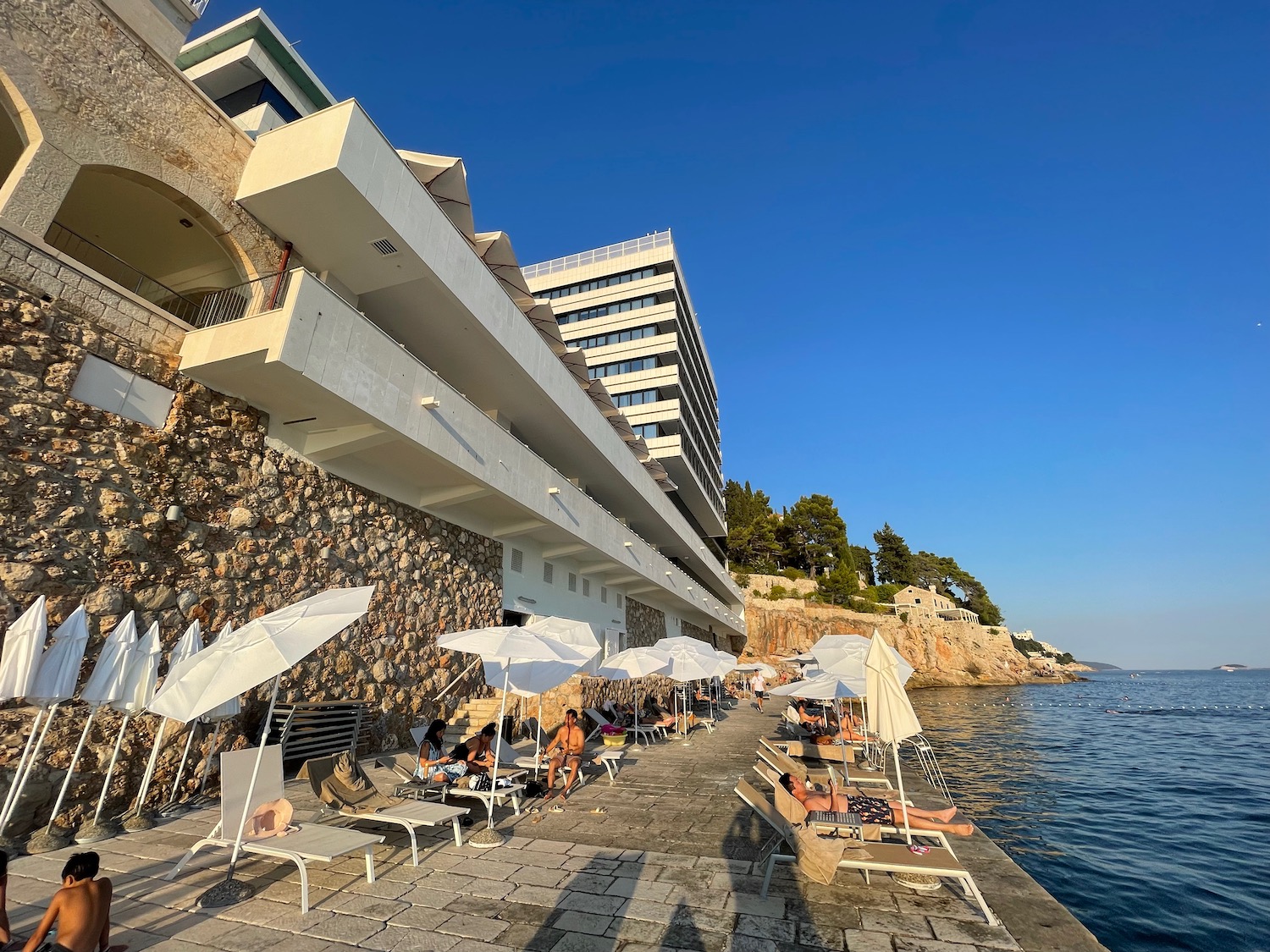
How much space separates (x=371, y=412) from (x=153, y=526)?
290 cm

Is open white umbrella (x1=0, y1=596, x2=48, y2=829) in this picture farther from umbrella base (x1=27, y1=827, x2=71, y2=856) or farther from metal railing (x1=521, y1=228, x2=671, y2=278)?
metal railing (x1=521, y1=228, x2=671, y2=278)


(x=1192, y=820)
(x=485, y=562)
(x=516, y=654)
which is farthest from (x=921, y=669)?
(x=516, y=654)

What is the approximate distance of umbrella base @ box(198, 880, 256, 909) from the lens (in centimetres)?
389

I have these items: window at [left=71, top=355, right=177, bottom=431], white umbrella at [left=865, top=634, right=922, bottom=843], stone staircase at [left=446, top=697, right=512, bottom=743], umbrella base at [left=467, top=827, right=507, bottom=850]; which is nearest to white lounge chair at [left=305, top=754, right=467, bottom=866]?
umbrella base at [left=467, top=827, right=507, bottom=850]

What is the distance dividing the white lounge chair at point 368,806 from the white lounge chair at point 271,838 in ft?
1.23

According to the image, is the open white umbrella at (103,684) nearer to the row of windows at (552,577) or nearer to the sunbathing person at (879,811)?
the sunbathing person at (879,811)

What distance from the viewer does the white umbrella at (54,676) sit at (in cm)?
458

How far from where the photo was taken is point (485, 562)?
1345 cm

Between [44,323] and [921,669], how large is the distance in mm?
59711

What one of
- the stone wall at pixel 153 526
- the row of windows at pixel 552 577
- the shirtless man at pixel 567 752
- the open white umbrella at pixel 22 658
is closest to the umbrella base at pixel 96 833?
the stone wall at pixel 153 526

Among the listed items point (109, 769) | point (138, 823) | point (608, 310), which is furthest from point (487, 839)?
point (608, 310)

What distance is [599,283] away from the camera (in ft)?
128

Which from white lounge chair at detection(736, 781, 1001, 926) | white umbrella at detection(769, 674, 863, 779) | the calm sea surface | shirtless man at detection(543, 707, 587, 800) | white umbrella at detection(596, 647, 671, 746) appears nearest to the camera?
white lounge chair at detection(736, 781, 1001, 926)

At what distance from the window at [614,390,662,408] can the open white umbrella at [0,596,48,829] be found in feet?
99.2
